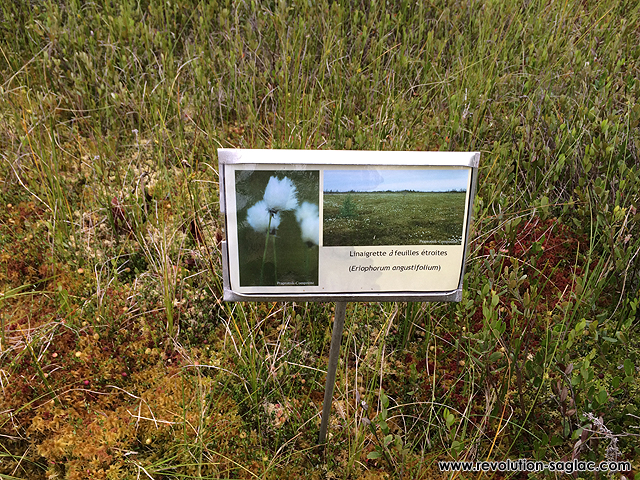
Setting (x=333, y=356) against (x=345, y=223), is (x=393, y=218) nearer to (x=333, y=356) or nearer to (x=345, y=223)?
(x=345, y=223)

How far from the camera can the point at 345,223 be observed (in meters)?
1.38

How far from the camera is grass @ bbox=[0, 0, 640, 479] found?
193 cm

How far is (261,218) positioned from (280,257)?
0.15 meters

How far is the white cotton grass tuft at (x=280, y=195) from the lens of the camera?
1319mm

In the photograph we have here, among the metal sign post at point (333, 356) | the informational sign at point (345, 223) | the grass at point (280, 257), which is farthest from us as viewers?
the grass at point (280, 257)

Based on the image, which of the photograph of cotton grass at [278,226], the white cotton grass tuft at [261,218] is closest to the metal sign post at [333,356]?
the photograph of cotton grass at [278,226]

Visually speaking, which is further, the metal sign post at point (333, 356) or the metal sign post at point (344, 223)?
the metal sign post at point (333, 356)

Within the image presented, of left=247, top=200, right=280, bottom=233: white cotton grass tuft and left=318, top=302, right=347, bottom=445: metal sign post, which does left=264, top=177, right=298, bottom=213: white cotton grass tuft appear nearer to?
left=247, top=200, right=280, bottom=233: white cotton grass tuft

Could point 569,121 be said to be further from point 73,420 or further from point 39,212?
point 39,212

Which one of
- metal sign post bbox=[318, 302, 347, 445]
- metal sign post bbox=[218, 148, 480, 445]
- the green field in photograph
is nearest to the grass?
metal sign post bbox=[318, 302, 347, 445]

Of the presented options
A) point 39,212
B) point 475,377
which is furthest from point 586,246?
point 39,212

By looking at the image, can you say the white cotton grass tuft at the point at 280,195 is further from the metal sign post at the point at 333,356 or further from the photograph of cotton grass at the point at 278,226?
the metal sign post at the point at 333,356

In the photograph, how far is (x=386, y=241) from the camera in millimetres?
1413

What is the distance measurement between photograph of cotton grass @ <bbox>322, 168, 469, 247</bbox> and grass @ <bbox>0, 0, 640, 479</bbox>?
0.69 metres
